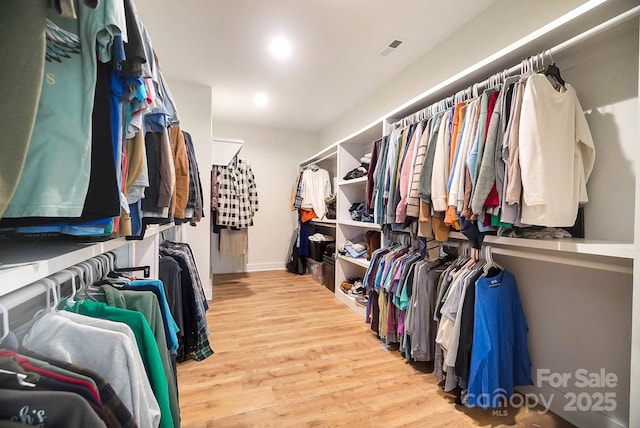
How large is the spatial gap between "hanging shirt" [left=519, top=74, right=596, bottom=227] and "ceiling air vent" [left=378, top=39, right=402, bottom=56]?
53.9 inches

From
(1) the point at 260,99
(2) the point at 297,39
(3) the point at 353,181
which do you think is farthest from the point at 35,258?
(1) the point at 260,99

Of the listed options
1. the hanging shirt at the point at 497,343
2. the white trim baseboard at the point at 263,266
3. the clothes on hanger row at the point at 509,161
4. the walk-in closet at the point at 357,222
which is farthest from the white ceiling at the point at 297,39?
the white trim baseboard at the point at 263,266

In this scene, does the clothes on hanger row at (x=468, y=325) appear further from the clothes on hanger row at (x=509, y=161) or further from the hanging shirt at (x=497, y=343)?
the clothes on hanger row at (x=509, y=161)

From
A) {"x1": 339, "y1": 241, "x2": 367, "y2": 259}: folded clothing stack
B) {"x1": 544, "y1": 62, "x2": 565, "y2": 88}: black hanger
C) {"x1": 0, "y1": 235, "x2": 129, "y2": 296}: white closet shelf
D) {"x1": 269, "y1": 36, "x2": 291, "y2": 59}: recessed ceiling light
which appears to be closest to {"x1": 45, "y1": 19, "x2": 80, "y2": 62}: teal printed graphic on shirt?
{"x1": 0, "y1": 235, "x2": 129, "y2": 296}: white closet shelf

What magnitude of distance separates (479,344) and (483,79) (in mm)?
1518

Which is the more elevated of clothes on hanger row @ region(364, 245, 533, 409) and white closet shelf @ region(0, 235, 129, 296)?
white closet shelf @ region(0, 235, 129, 296)

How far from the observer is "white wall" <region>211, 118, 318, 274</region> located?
440cm

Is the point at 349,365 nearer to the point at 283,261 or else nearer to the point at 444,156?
the point at 444,156

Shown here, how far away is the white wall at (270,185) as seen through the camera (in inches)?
173

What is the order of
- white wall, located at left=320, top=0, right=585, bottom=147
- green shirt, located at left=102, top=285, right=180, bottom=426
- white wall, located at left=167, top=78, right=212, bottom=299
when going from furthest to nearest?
1. white wall, located at left=167, top=78, right=212, bottom=299
2. white wall, located at left=320, top=0, right=585, bottom=147
3. green shirt, located at left=102, top=285, right=180, bottom=426

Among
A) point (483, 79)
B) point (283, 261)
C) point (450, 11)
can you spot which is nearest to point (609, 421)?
point (483, 79)

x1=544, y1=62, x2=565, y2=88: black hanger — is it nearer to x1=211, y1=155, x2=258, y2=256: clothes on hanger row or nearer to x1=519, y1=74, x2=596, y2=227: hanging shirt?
x1=519, y1=74, x2=596, y2=227: hanging shirt

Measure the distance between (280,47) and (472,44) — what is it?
1546 millimetres

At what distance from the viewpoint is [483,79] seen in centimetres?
157
